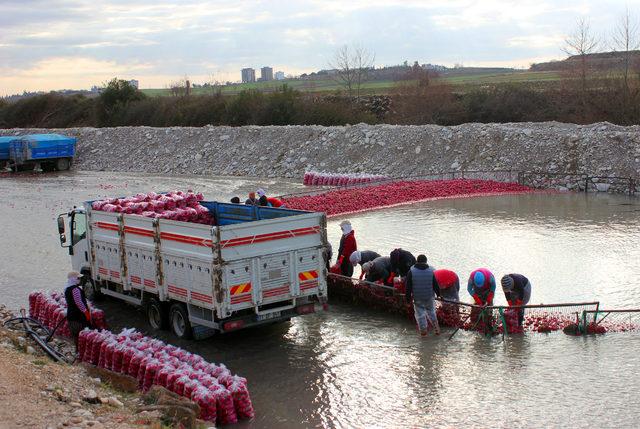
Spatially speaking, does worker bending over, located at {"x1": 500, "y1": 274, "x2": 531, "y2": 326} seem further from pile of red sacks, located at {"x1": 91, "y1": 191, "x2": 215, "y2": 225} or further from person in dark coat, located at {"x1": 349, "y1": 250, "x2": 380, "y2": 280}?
pile of red sacks, located at {"x1": 91, "y1": 191, "x2": 215, "y2": 225}

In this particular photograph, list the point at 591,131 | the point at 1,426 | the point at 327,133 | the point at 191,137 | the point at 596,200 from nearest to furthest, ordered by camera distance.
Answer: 1. the point at 1,426
2. the point at 596,200
3. the point at 591,131
4. the point at 327,133
5. the point at 191,137

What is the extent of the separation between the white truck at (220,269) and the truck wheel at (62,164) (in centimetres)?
4380

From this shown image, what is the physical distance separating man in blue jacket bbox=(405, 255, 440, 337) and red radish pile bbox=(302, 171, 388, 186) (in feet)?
76.9

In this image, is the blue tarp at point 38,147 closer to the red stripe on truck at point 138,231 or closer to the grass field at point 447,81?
the grass field at point 447,81

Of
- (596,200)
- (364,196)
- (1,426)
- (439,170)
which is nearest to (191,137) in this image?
(439,170)

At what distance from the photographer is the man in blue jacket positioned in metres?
13.3

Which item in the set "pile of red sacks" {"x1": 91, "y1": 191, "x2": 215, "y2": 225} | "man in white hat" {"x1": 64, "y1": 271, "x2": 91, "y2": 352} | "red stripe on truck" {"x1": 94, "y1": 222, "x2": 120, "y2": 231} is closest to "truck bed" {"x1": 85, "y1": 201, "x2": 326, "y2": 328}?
"red stripe on truck" {"x1": 94, "y1": 222, "x2": 120, "y2": 231}

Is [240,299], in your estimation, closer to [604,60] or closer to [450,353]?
[450,353]

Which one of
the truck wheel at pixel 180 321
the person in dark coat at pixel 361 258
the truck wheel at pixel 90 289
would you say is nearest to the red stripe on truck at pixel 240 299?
the truck wheel at pixel 180 321

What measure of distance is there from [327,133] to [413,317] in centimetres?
3610

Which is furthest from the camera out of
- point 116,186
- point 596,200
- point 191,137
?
point 191,137

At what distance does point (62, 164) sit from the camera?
56562 mm

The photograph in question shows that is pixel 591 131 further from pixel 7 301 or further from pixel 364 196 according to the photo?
pixel 7 301

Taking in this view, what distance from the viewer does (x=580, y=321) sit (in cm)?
1341
